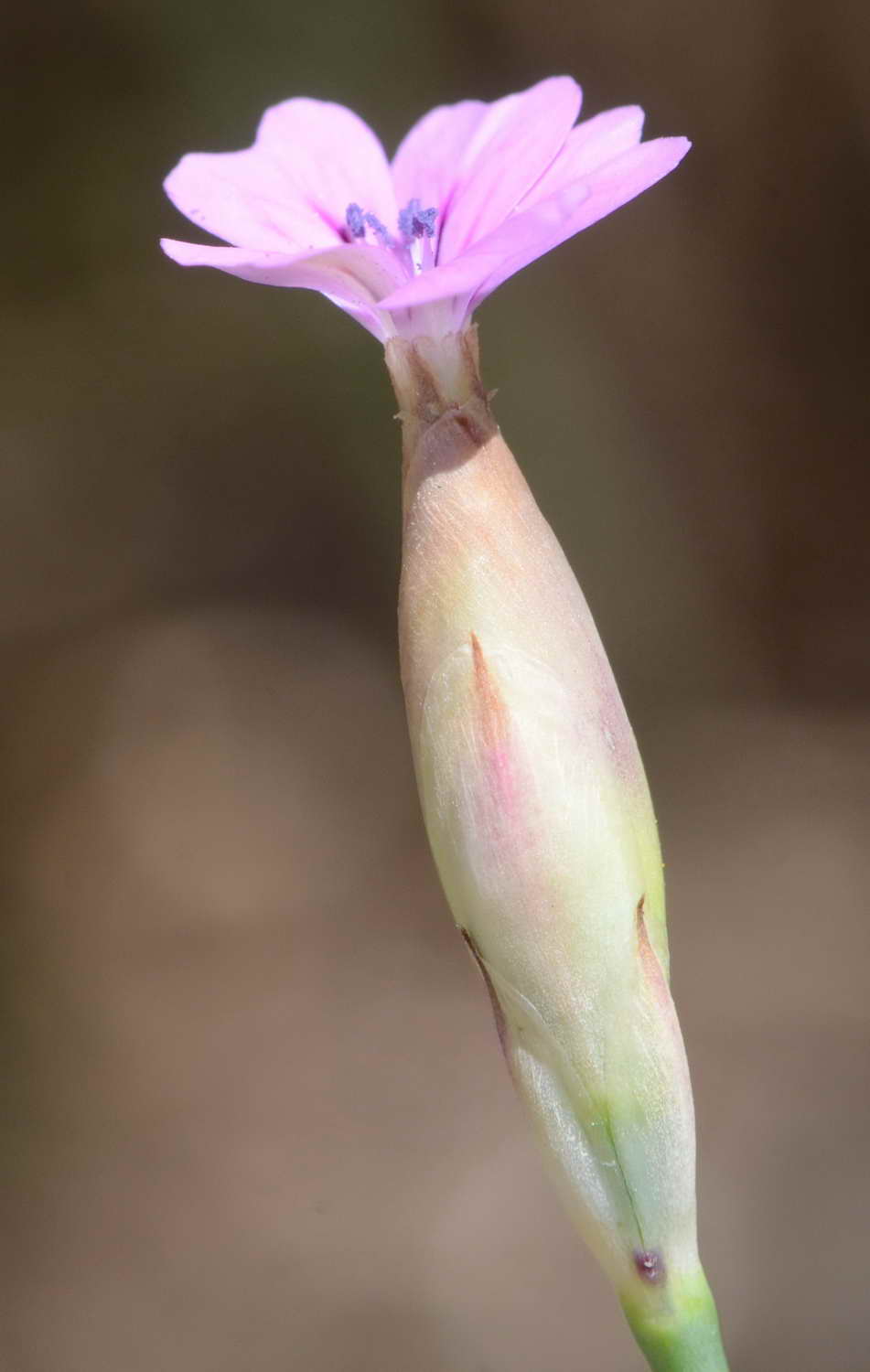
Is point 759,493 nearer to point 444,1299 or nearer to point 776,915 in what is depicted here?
point 776,915

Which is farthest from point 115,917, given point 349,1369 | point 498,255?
point 498,255

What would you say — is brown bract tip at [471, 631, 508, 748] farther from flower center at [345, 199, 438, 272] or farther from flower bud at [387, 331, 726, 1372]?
flower center at [345, 199, 438, 272]

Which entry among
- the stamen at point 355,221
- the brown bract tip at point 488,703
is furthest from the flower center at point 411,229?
the brown bract tip at point 488,703

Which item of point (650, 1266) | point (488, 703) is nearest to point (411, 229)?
point (488, 703)

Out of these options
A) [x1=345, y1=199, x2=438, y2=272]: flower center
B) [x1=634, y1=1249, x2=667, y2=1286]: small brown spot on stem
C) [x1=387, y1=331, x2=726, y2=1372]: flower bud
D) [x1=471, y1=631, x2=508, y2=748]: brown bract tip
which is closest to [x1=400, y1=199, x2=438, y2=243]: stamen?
[x1=345, y1=199, x2=438, y2=272]: flower center

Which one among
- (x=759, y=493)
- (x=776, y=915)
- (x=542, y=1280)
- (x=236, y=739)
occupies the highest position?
(x=759, y=493)

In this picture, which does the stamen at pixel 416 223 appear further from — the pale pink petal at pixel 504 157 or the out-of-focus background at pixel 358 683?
the out-of-focus background at pixel 358 683
